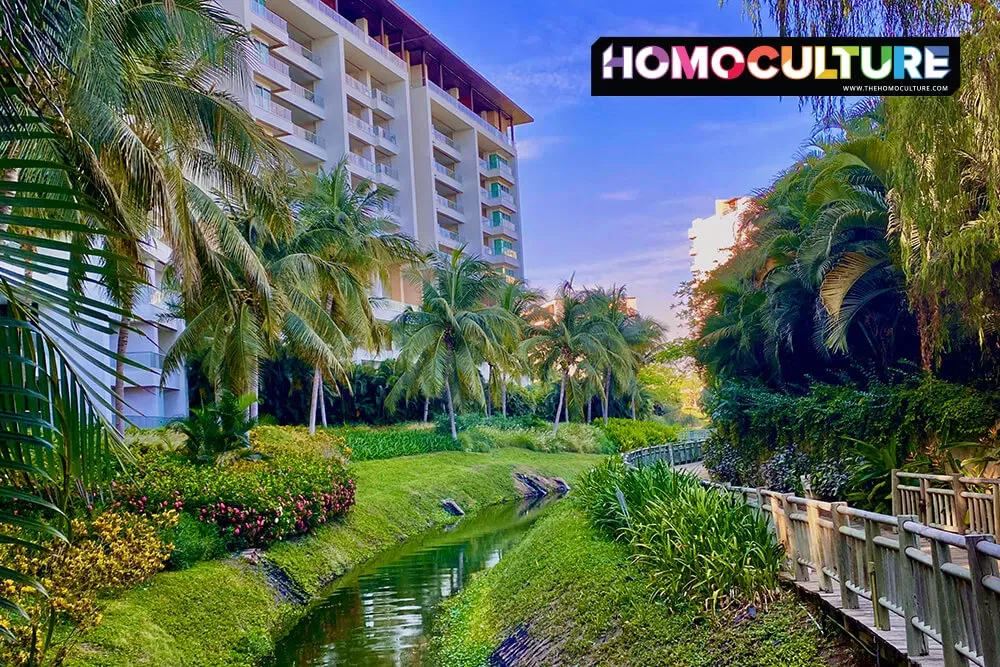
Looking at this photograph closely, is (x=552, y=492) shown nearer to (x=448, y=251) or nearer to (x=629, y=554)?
(x=629, y=554)

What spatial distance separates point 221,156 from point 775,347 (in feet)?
47.3

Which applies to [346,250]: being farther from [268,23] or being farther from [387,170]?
[387,170]

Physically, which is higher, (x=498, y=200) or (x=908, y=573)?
(x=498, y=200)

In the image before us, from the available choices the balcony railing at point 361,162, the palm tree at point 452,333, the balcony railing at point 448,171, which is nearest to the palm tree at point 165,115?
the palm tree at point 452,333

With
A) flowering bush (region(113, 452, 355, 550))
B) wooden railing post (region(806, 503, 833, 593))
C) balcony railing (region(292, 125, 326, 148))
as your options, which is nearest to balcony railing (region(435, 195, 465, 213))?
balcony railing (region(292, 125, 326, 148))

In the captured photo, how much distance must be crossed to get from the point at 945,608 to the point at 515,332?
35530 millimetres

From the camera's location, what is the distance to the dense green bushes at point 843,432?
623 inches

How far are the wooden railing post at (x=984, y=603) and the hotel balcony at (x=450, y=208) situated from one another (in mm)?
55429

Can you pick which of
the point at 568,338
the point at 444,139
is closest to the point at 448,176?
the point at 444,139

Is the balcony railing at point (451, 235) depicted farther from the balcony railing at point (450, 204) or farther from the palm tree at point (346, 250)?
the palm tree at point (346, 250)

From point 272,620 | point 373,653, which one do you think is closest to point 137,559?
point 272,620

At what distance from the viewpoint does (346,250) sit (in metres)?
30.2

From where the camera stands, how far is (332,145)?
4972cm

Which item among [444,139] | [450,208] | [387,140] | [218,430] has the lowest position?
[218,430]
